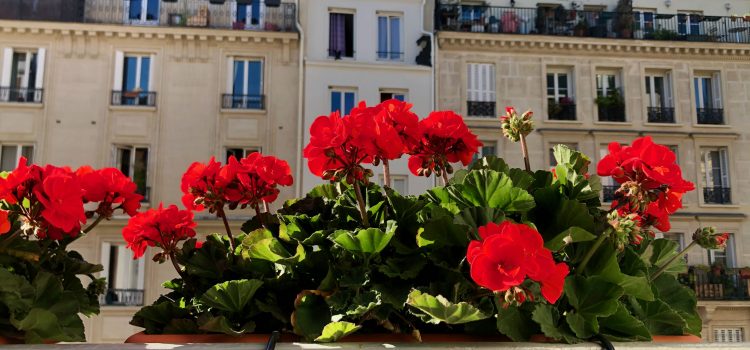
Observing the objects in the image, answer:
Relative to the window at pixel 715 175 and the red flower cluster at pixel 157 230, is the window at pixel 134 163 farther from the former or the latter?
the red flower cluster at pixel 157 230

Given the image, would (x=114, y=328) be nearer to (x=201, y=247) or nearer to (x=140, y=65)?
(x=140, y=65)

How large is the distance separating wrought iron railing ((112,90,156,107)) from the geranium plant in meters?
16.4

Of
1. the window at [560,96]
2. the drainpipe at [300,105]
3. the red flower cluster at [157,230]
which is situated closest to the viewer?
the red flower cluster at [157,230]

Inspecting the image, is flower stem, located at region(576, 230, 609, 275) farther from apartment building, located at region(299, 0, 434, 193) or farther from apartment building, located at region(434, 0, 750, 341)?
apartment building, located at region(434, 0, 750, 341)

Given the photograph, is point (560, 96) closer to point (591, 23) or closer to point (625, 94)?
point (625, 94)

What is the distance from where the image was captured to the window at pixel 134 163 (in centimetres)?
1691

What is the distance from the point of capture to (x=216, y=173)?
7.03 feet

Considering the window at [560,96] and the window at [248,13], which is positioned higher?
the window at [248,13]

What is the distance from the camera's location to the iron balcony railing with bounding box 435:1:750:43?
62.6 feet

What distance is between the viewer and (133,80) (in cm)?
1756

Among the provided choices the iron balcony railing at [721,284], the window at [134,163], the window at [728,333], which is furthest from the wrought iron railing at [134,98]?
the window at [728,333]

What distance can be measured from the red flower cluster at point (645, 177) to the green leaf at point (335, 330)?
776 millimetres

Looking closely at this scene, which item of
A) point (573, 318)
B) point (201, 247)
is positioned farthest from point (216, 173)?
point (573, 318)

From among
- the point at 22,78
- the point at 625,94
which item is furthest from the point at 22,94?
the point at 625,94
